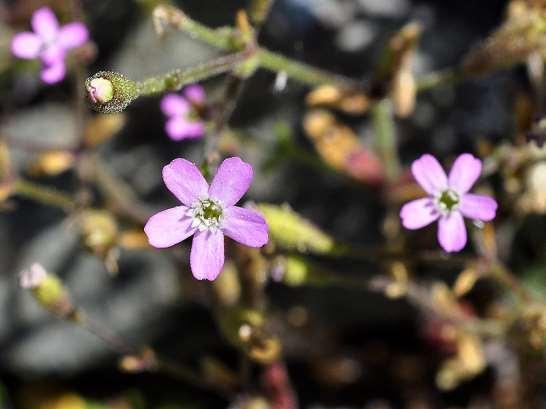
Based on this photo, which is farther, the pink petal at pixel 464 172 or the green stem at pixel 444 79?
the green stem at pixel 444 79

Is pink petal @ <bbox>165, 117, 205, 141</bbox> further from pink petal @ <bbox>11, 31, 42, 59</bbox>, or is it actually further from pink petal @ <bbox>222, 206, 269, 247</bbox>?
pink petal @ <bbox>222, 206, 269, 247</bbox>

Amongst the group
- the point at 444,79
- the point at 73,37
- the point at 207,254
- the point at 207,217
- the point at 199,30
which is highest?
the point at 73,37

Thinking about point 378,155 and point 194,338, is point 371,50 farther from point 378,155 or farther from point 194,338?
point 194,338

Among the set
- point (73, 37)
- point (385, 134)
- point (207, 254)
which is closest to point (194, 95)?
point (73, 37)

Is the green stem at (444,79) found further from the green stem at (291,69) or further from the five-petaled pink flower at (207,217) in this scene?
the five-petaled pink flower at (207,217)

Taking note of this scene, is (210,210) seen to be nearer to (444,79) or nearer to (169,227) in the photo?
(169,227)

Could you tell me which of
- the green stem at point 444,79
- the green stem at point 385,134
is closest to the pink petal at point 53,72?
the green stem at point 385,134
